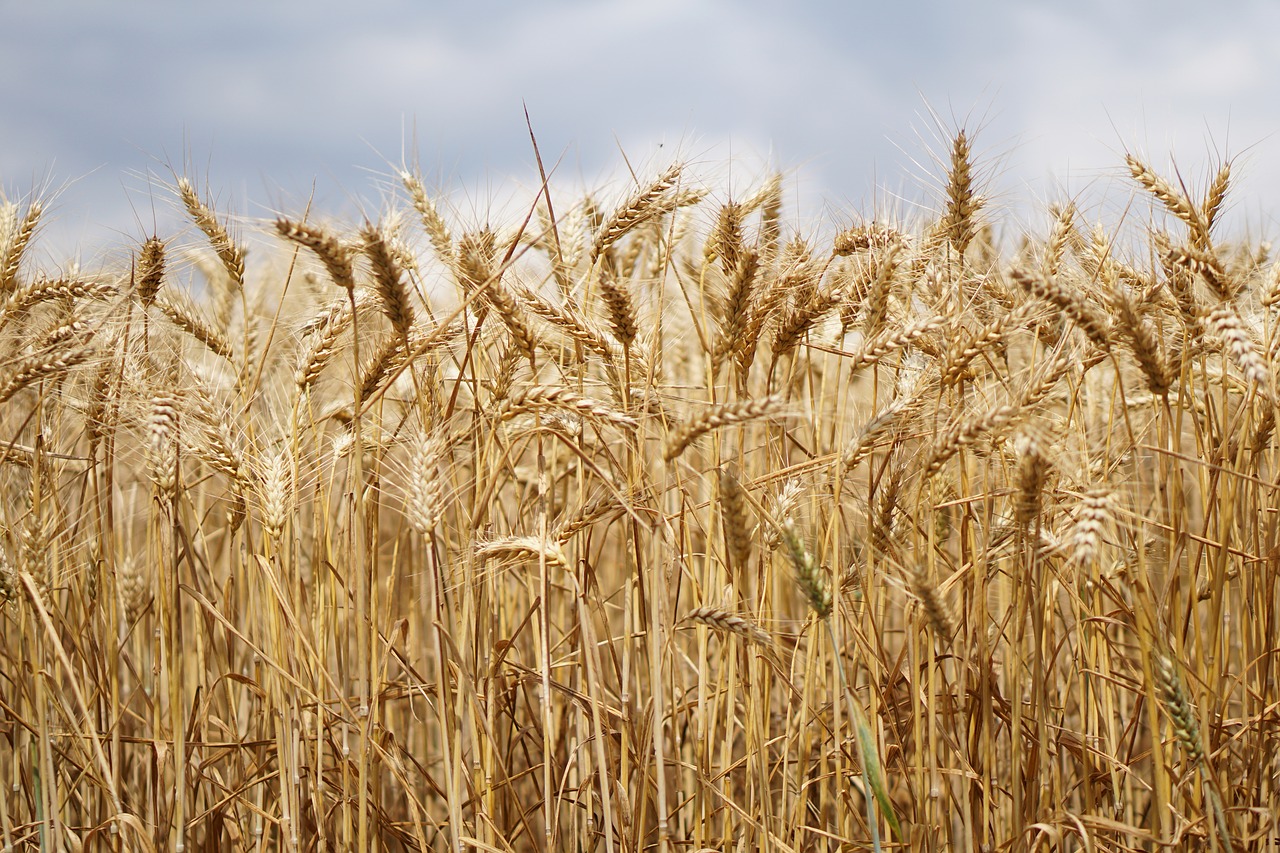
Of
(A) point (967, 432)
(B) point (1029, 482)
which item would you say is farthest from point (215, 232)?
(B) point (1029, 482)

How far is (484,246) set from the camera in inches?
76.8

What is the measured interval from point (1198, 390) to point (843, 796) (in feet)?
6.39

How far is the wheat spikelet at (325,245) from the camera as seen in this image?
4.48 ft

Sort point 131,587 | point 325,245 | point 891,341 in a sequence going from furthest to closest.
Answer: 1. point 131,587
2. point 891,341
3. point 325,245

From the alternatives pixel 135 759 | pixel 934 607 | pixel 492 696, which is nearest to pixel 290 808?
pixel 492 696

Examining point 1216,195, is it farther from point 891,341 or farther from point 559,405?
point 559,405

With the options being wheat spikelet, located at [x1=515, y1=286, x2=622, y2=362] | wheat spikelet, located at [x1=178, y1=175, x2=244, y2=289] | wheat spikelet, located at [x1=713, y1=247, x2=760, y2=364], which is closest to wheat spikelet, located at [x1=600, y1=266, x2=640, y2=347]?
wheat spikelet, located at [x1=515, y1=286, x2=622, y2=362]

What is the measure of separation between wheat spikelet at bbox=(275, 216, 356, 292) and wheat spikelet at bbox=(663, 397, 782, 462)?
60 cm

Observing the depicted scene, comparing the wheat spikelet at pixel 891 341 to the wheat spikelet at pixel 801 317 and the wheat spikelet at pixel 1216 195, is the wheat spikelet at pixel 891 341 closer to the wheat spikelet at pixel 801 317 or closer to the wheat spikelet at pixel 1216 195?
the wheat spikelet at pixel 801 317

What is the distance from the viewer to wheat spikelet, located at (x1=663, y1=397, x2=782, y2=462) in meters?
1.25

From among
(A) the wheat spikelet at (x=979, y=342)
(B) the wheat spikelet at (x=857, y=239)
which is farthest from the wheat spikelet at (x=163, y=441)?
(B) the wheat spikelet at (x=857, y=239)

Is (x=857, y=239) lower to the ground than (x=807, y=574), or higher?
higher

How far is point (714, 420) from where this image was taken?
1290 millimetres

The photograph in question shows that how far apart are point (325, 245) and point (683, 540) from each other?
2.98ft
